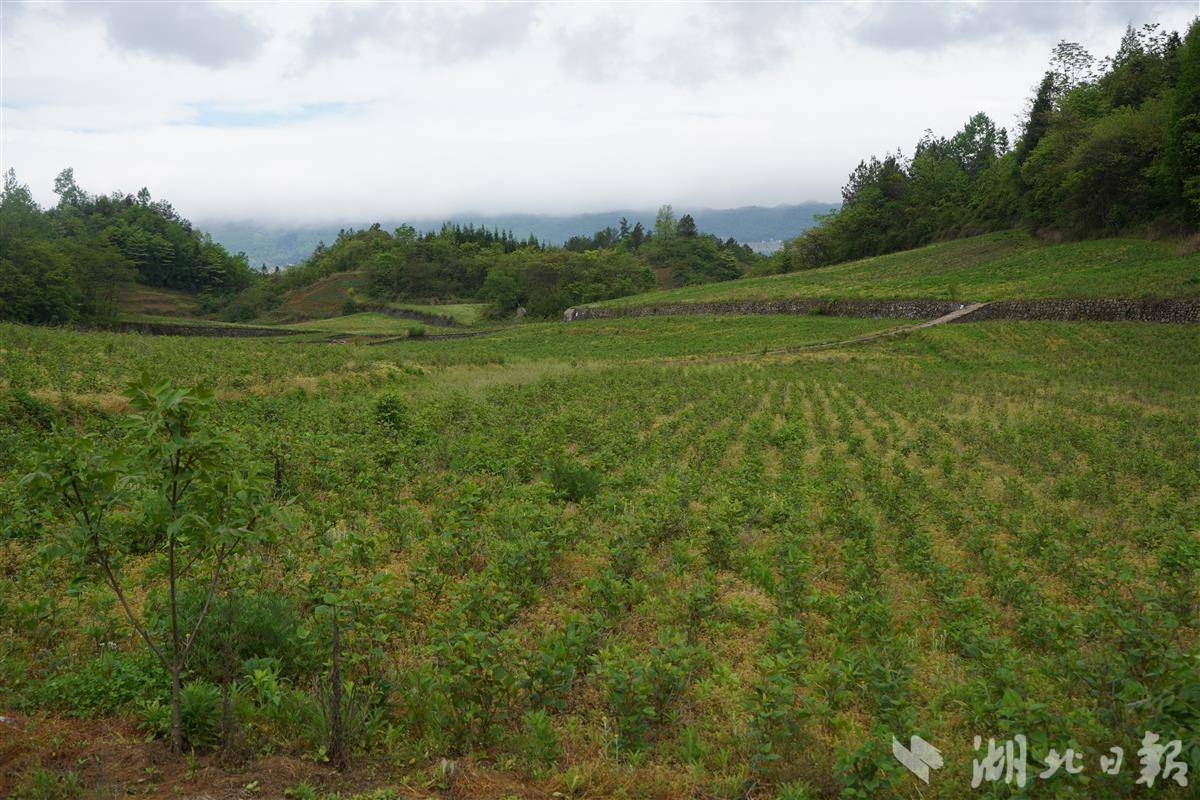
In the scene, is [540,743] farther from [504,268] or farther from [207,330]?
[504,268]

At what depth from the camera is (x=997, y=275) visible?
158 ft

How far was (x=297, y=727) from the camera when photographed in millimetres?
4730

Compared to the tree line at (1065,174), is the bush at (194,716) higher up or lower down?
lower down

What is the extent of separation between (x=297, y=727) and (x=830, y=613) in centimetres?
502

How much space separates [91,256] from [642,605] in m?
89.5

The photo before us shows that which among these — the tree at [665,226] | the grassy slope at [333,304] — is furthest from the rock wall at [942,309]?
the tree at [665,226]

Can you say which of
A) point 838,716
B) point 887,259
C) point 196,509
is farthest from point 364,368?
point 887,259

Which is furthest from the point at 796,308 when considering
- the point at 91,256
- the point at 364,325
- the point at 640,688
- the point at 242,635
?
the point at 91,256

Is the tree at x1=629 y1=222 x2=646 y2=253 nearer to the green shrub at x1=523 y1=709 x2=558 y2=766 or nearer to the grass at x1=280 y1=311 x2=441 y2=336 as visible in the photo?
the grass at x1=280 y1=311 x2=441 y2=336

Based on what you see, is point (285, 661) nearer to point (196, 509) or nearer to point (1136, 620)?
point (196, 509)

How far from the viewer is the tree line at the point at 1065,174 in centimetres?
4309

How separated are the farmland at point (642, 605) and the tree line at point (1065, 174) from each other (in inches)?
1541

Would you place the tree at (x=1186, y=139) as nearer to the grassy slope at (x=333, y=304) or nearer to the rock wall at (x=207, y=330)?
the grassy slope at (x=333, y=304)

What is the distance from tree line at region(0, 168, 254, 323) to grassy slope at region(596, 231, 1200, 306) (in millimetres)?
52214
